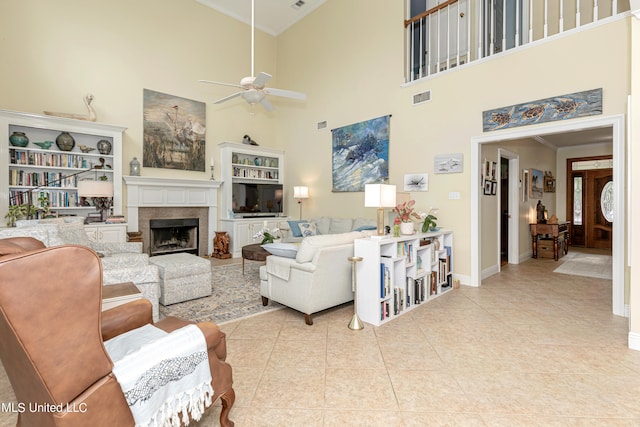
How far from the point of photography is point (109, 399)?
3.55ft

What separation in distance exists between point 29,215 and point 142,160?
200cm

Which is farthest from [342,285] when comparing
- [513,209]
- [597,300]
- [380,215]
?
[513,209]

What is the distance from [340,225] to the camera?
598cm

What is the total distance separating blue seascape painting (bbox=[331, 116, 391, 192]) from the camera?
18.2 ft

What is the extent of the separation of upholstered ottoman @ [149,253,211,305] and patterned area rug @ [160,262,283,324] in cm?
8

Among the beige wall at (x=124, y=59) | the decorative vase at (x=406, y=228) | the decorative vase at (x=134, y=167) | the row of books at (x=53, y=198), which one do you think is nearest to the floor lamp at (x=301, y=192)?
the beige wall at (x=124, y=59)

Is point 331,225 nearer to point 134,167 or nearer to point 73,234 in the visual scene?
point 134,167

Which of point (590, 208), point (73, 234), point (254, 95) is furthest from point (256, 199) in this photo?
point (590, 208)

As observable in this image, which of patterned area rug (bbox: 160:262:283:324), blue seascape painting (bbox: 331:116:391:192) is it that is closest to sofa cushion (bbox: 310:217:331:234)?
blue seascape painting (bbox: 331:116:391:192)

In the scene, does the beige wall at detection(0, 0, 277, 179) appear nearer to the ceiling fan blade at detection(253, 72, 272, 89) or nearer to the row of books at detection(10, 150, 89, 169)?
the row of books at detection(10, 150, 89, 169)

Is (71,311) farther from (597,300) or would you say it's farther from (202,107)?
(202,107)

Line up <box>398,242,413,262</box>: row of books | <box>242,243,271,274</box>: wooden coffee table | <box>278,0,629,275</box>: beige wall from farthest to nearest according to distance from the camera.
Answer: <box>242,243,271,274</box>: wooden coffee table, <box>278,0,629,275</box>: beige wall, <box>398,242,413,262</box>: row of books

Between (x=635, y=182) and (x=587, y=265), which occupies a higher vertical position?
(x=635, y=182)

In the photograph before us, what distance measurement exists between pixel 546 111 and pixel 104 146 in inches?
269
